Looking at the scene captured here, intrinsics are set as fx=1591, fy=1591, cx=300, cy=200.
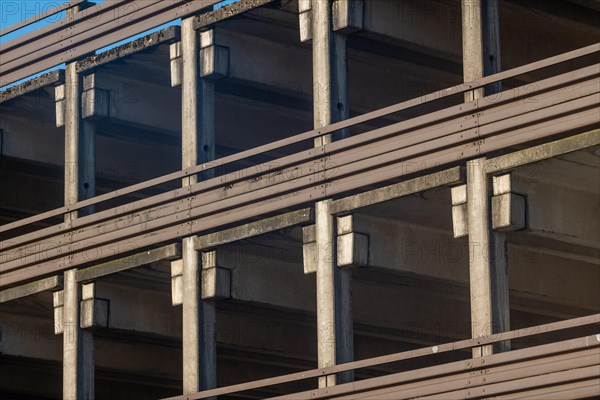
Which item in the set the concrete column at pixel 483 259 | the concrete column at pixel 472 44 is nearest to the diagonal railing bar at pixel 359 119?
the concrete column at pixel 472 44

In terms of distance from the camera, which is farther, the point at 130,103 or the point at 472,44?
the point at 130,103

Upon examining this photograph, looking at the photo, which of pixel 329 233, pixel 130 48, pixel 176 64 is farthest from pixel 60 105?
pixel 329 233

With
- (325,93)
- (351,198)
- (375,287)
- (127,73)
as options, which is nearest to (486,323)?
(351,198)

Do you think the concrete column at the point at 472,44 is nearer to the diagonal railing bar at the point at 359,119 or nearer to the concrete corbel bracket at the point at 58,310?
the diagonal railing bar at the point at 359,119

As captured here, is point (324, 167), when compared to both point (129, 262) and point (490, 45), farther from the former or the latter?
point (129, 262)

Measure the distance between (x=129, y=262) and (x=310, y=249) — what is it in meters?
3.46

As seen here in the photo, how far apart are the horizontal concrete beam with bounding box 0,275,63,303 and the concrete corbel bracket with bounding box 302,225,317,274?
4780 mm

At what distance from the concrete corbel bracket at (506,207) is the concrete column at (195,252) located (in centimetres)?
482

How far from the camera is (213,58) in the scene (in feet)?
69.5

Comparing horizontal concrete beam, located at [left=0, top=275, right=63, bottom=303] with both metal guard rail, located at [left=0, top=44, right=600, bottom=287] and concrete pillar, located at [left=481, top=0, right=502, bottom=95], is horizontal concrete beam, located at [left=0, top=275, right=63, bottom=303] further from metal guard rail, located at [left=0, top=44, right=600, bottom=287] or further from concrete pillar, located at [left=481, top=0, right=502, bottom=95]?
concrete pillar, located at [left=481, top=0, right=502, bottom=95]

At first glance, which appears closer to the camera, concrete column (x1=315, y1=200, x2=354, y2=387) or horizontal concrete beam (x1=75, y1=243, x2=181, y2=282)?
concrete column (x1=315, y1=200, x2=354, y2=387)

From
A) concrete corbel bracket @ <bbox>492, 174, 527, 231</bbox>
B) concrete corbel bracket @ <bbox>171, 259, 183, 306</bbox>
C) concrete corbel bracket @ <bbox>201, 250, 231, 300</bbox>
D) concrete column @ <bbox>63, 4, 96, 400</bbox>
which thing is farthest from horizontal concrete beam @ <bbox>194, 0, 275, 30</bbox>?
concrete corbel bracket @ <bbox>492, 174, 527, 231</bbox>

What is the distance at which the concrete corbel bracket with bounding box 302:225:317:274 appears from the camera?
19234 millimetres

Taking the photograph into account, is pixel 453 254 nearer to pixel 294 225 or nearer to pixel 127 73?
pixel 294 225
